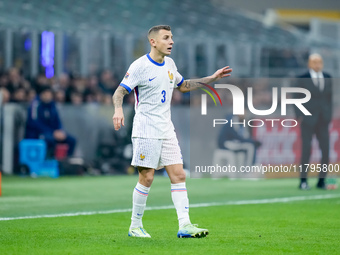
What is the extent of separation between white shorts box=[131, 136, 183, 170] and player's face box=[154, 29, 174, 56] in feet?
2.75

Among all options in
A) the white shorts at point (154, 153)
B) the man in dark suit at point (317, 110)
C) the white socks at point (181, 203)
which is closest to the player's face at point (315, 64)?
the man in dark suit at point (317, 110)

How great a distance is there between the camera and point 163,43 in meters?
7.85

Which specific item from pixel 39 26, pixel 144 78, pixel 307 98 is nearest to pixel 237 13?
pixel 39 26

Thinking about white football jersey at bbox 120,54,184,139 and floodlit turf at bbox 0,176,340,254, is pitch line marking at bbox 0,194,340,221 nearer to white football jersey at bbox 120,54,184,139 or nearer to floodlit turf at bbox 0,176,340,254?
floodlit turf at bbox 0,176,340,254

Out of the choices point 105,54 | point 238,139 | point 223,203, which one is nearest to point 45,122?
point 238,139

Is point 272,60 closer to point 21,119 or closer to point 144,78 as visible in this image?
point 21,119

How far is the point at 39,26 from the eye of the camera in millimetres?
21594

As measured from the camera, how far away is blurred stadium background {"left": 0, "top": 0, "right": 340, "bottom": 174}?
19.9m

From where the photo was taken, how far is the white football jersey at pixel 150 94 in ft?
25.8

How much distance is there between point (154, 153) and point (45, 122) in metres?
11.2

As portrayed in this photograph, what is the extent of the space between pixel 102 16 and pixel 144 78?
1711 cm

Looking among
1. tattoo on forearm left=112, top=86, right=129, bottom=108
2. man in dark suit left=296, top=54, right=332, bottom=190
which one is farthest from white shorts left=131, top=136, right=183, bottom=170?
man in dark suit left=296, top=54, right=332, bottom=190

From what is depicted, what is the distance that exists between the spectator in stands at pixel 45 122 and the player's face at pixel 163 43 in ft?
36.3

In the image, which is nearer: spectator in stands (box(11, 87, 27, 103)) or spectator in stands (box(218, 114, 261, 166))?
spectator in stands (box(218, 114, 261, 166))
